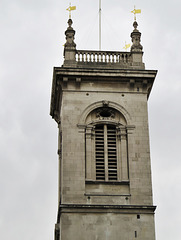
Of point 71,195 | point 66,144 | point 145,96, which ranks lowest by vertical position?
point 71,195

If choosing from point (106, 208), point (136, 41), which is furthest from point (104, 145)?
point (136, 41)

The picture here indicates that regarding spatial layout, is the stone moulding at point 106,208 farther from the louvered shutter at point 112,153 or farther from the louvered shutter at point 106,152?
the louvered shutter at point 112,153

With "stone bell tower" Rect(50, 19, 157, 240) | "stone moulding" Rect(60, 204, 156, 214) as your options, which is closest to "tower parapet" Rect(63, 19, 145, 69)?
"stone bell tower" Rect(50, 19, 157, 240)

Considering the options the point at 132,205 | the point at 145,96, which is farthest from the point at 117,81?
the point at 132,205

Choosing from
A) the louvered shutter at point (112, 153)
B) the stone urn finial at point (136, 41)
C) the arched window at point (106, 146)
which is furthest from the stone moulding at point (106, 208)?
the stone urn finial at point (136, 41)

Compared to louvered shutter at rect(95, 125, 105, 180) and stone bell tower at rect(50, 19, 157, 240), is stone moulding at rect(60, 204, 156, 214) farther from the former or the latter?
louvered shutter at rect(95, 125, 105, 180)

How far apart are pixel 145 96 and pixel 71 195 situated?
8391mm

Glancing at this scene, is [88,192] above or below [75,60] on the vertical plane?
below

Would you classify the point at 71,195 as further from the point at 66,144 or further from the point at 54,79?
the point at 54,79

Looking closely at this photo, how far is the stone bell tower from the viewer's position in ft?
141

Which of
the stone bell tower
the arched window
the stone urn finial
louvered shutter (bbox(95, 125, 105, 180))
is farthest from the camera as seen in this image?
the stone urn finial

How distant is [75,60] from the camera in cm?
4781

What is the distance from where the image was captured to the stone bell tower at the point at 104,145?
42906 millimetres

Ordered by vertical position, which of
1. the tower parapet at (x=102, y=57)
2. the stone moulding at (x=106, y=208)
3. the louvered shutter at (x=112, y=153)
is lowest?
the stone moulding at (x=106, y=208)
